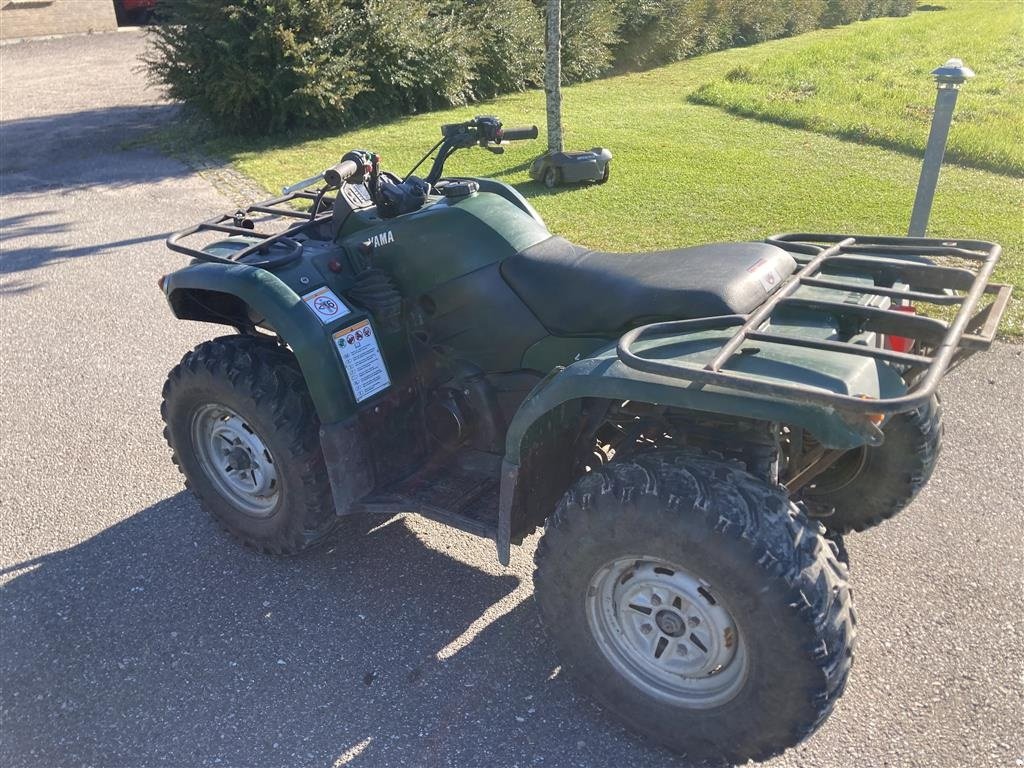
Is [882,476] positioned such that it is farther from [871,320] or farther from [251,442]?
[251,442]

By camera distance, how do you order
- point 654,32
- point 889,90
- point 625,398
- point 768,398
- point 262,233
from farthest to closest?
point 654,32 → point 889,90 → point 262,233 → point 625,398 → point 768,398

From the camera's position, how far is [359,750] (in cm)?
283

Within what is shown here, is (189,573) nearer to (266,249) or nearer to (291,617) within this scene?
(291,617)

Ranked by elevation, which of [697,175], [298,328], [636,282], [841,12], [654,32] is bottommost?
[697,175]

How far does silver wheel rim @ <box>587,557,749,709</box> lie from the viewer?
2.57 m

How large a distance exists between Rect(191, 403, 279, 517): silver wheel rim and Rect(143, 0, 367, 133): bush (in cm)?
951

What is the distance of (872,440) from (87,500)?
369cm

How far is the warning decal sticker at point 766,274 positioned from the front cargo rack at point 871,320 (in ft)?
0.13

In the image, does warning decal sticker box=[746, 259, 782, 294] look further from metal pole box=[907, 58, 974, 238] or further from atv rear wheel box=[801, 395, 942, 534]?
metal pole box=[907, 58, 974, 238]

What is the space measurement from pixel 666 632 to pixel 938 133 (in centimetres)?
446

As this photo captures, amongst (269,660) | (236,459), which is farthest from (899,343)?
(236,459)

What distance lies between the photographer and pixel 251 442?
3697mm

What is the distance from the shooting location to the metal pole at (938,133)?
531 centimetres

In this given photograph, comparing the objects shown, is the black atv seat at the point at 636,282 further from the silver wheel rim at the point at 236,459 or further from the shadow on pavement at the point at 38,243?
the shadow on pavement at the point at 38,243
